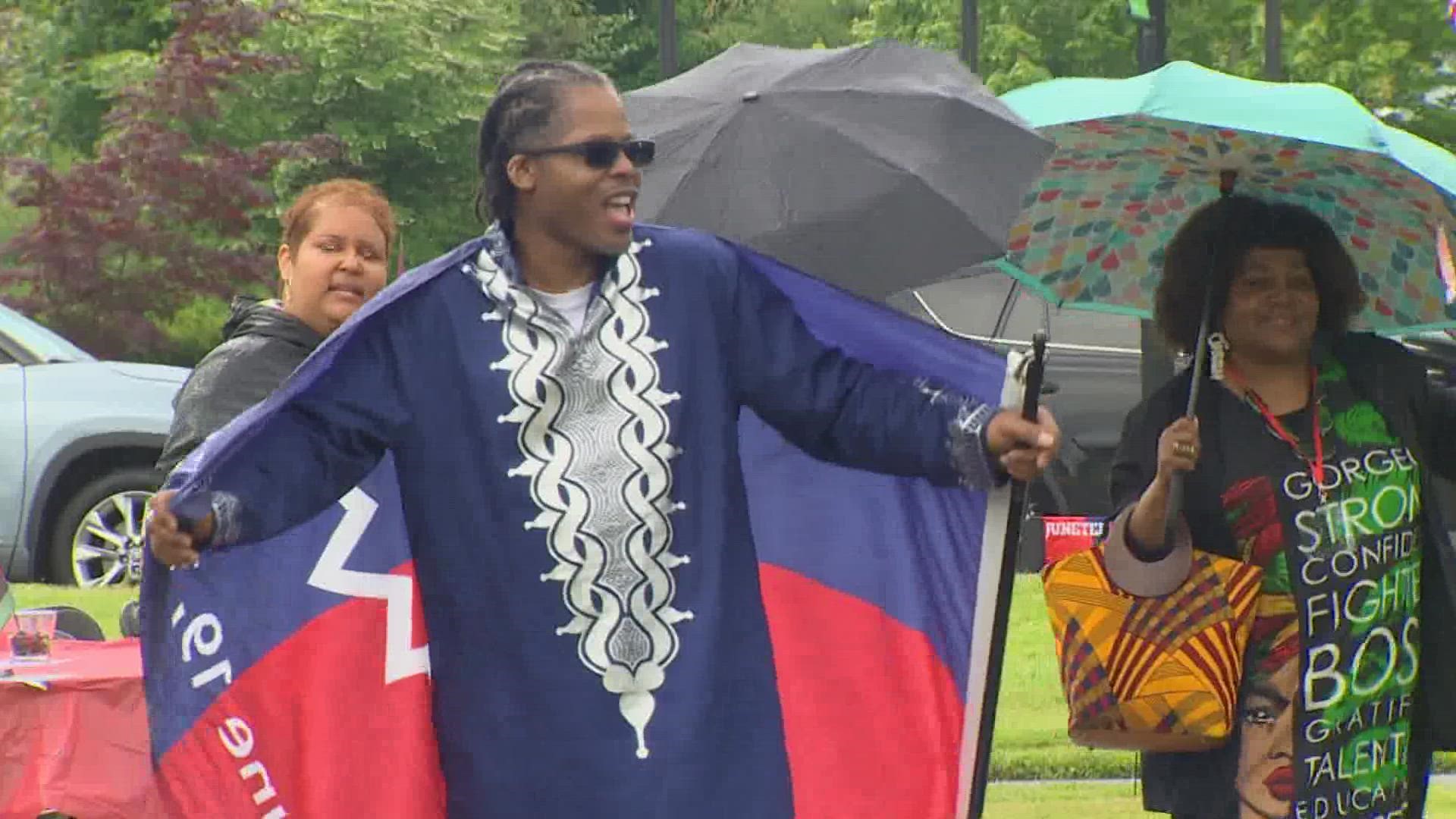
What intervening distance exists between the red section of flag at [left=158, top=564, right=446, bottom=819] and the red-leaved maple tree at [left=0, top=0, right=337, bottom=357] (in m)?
19.0

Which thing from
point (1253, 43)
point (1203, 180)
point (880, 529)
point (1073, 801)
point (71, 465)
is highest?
point (1203, 180)

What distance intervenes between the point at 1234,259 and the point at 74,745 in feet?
8.64

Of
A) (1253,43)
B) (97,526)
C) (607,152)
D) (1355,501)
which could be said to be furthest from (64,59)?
(607,152)

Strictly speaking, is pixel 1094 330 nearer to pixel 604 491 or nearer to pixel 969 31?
pixel 969 31

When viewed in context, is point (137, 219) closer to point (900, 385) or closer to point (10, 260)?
point (10, 260)

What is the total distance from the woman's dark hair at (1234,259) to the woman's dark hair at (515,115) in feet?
5.19

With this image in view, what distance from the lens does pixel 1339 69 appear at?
23.6 m

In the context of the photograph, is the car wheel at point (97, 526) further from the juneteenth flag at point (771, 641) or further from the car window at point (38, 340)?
the juneteenth flag at point (771, 641)

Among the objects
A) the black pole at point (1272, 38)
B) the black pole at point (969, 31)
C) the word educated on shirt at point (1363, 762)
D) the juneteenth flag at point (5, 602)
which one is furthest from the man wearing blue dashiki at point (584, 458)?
the black pole at point (1272, 38)

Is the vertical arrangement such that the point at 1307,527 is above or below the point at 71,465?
above

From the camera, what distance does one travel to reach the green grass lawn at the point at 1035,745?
844cm

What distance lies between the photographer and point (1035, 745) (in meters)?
9.47

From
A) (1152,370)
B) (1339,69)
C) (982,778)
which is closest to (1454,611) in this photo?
(982,778)

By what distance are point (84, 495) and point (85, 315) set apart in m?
10.9
